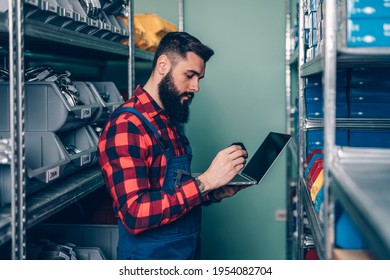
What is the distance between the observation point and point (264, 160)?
237cm

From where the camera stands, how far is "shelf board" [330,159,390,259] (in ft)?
2.85

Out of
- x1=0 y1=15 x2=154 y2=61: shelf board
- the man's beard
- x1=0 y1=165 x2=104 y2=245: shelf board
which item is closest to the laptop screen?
the man's beard

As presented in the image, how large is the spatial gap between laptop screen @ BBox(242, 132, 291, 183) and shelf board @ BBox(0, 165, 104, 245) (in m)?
0.74

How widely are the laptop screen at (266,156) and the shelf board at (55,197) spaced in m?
0.74

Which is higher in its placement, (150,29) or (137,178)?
(150,29)

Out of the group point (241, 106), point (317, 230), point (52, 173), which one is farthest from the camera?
point (241, 106)

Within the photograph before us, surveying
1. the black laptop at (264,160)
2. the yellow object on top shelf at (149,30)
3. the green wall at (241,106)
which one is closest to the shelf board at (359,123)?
the black laptop at (264,160)

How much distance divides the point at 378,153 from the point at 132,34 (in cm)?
201

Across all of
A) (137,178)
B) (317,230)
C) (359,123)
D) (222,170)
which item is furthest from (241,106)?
(317,230)

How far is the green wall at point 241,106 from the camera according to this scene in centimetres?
412

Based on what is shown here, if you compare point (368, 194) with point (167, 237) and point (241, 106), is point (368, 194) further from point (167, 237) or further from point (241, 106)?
point (241, 106)

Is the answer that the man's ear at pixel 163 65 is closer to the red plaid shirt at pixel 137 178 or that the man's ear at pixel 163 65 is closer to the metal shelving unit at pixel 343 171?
the red plaid shirt at pixel 137 178

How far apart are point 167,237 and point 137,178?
0.32 m

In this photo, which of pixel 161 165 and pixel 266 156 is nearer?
pixel 161 165
